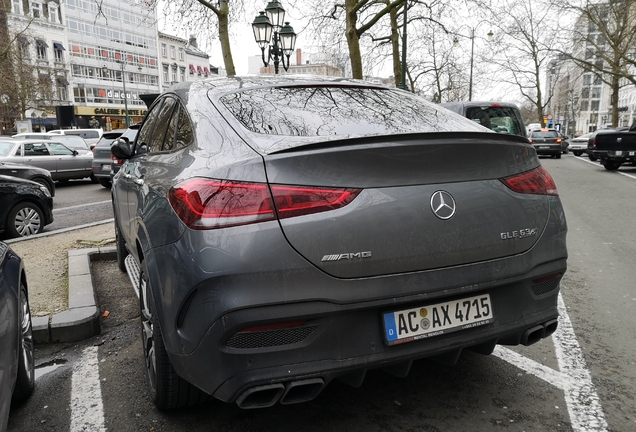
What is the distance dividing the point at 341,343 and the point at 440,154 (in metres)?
0.92

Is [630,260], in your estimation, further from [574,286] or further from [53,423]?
[53,423]

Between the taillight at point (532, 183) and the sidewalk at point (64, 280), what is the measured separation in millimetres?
3137

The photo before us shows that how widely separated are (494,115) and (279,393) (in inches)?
423

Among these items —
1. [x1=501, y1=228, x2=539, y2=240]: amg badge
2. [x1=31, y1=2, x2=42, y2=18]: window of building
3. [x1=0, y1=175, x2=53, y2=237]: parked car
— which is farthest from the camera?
[x1=31, y1=2, x2=42, y2=18]: window of building

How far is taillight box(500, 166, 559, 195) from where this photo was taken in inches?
101

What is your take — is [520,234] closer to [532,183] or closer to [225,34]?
[532,183]

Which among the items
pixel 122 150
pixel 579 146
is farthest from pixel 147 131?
pixel 579 146

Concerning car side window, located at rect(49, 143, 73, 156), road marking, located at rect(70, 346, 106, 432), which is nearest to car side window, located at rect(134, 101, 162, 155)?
road marking, located at rect(70, 346, 106, 432)

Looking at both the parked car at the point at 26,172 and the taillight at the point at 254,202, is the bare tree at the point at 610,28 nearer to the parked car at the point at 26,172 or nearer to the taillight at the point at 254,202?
the parked car at the point at 26,172

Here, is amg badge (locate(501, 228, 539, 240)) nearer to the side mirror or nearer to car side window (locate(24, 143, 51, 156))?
the side mirror

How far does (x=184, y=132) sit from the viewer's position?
2.90 meters

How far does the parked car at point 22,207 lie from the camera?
329 inches

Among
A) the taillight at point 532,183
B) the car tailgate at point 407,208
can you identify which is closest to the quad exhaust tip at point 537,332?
the car tailgate at point 407,208

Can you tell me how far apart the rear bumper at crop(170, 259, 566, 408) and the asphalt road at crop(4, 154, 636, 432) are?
0.55 metres
